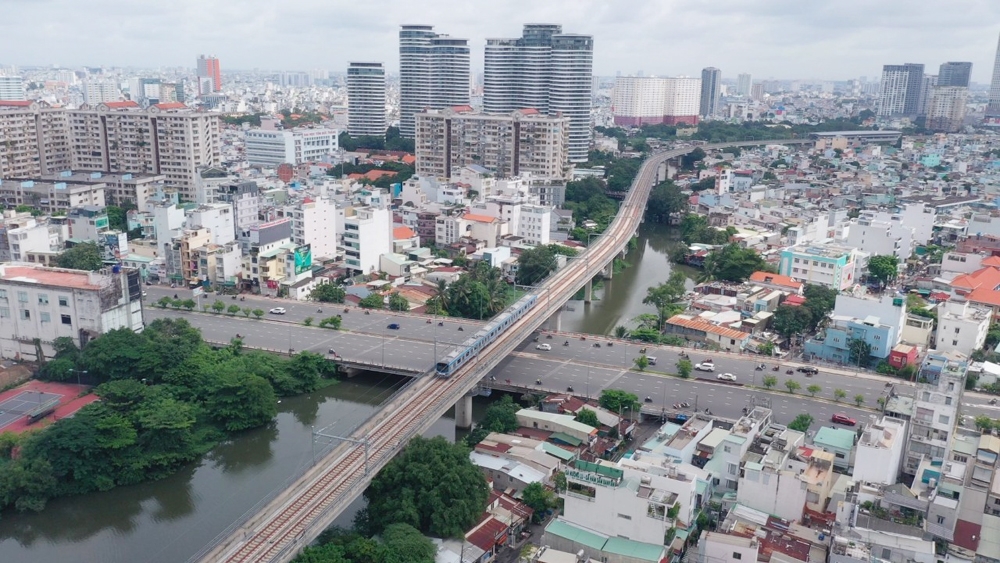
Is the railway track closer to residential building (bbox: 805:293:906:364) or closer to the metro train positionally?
the metro train

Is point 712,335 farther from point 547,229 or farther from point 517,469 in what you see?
point 547,229

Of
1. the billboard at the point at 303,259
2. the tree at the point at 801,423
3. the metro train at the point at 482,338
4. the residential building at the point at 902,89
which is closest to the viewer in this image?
the tree at the point at 801,423

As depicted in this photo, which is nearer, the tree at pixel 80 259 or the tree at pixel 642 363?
the tree at pixel 642 363

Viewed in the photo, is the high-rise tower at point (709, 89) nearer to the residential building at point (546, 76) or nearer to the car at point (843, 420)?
the residential building at point (546, 76)

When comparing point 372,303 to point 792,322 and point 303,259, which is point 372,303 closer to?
point 303,259

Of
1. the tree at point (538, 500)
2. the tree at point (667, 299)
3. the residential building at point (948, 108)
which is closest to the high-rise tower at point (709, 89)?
the residential building at point (948, 108)

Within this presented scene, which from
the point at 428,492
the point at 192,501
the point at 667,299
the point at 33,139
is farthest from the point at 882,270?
the point at 33,139
